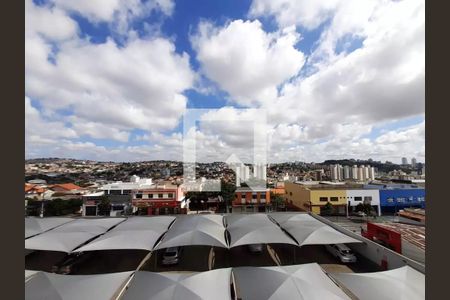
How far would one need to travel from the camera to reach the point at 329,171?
5228cm

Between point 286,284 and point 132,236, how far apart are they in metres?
5.50

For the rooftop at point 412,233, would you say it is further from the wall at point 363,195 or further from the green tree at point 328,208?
the green tree at point 328,208

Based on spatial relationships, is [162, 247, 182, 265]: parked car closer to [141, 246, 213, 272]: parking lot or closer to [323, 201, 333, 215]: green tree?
[141, 246, 213, 272]: parking lot

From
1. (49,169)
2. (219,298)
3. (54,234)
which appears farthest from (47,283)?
(49,169)

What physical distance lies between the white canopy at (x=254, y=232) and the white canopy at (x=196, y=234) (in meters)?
0.42

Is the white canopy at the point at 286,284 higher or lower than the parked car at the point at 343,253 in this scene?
higher

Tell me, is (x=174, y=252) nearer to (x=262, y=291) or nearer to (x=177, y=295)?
(x=177, y=295)

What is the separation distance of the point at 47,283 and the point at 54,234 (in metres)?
4.33

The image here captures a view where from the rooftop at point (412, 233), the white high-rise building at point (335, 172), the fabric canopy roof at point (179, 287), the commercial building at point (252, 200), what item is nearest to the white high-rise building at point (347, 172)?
the white high-rise building at point (335, 172)

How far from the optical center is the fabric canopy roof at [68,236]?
7336mm

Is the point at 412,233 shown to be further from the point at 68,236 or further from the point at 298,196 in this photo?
the point at 68,236

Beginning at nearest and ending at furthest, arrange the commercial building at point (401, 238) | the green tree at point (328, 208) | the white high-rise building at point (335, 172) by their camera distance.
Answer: the commercial building at point (401, 238), the green tree at point (328, 208), the white high-rise building at point (335, 172)

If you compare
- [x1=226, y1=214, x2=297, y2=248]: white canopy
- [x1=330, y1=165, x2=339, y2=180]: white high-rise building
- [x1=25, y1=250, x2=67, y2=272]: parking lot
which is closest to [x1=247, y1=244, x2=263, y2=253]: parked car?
[x1=226, y1=214, x2=297, y2=248]: white canopy

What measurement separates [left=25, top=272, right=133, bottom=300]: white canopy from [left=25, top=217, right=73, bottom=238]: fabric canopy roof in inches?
211
